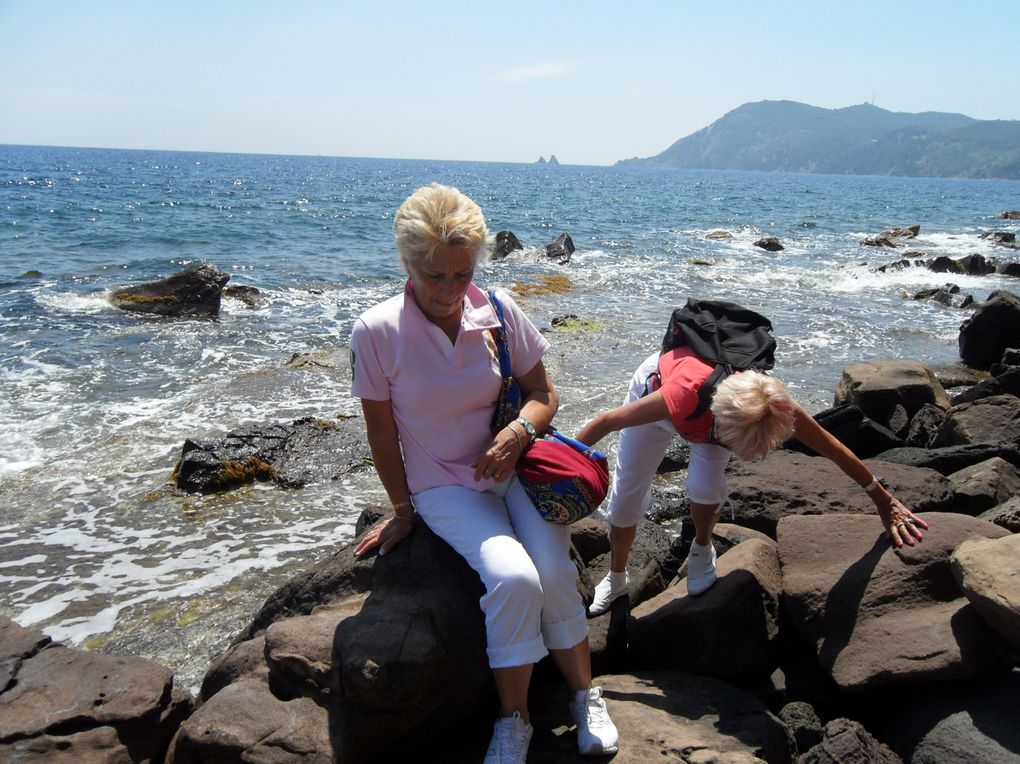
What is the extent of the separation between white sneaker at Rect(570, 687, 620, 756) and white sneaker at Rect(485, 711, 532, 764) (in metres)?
0.23

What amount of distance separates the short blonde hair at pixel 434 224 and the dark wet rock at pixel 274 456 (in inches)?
199

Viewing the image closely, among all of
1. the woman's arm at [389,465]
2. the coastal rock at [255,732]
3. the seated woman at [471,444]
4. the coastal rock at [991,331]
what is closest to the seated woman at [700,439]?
the seated woman at [471,444]

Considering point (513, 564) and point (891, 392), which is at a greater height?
point (513, 564)

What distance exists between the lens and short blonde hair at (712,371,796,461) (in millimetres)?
3529

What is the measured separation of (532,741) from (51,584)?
438cm

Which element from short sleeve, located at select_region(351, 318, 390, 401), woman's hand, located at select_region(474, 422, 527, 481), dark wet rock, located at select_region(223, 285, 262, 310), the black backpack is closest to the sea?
dark wet rock, located at select_region(223, 285, 262, 310)

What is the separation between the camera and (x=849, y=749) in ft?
11.1

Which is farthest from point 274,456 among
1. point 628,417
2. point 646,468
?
point 628,417

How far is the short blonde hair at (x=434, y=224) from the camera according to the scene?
3.18m

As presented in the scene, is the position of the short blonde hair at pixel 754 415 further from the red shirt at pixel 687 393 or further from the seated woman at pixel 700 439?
the red shirt at pixel 687 393

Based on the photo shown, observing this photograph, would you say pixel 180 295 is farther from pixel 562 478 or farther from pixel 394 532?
pixel 562 478

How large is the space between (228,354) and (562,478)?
10639 mm

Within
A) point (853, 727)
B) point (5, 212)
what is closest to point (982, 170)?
point (5, 212)

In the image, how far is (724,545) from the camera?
5332mm
